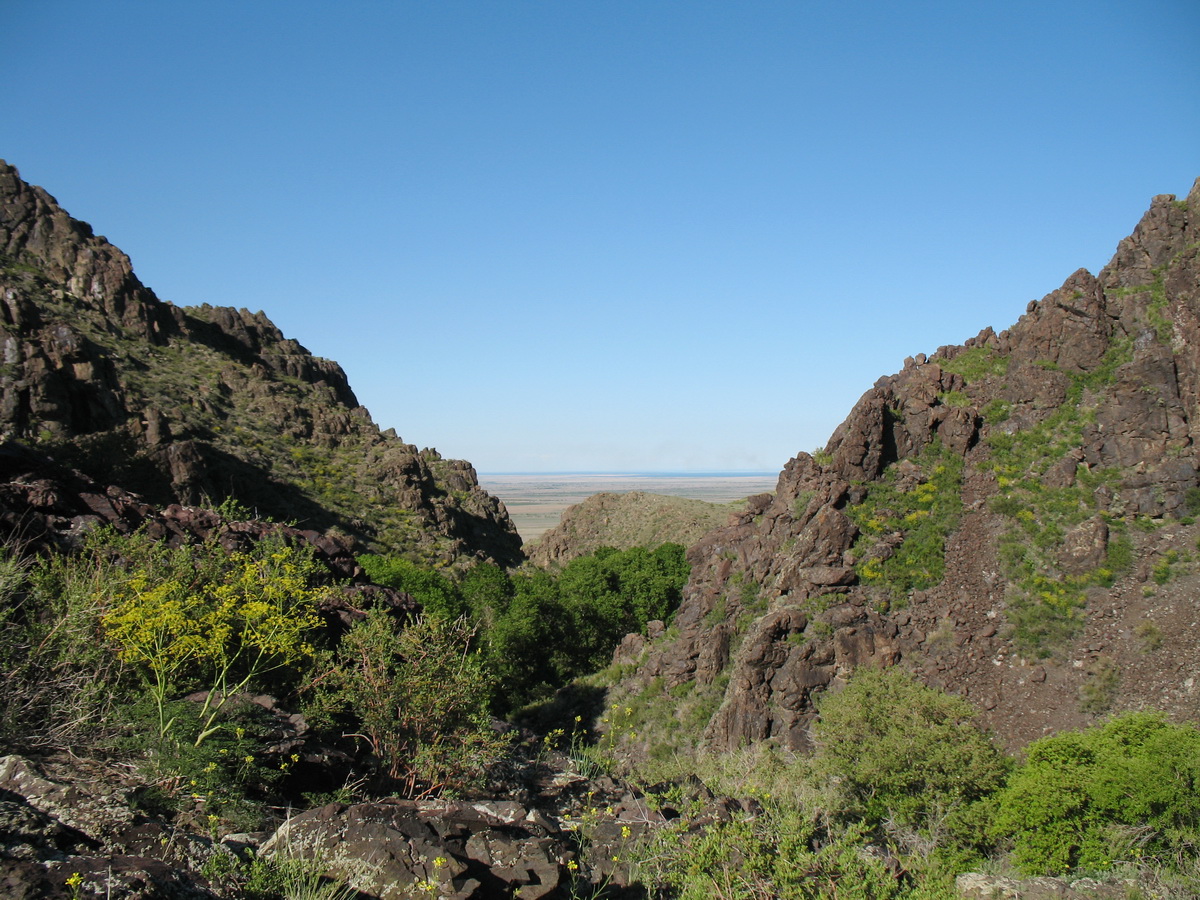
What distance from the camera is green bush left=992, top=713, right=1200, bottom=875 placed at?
12.5m

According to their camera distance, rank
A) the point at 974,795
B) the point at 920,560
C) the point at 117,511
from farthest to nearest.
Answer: the point at 920,560 → the point at 117,511 → the point at 974,795

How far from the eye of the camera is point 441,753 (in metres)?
11.4

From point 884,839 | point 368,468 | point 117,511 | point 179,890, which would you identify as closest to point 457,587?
point 368,468

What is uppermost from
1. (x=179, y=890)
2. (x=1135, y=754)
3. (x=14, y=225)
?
(x=14, y=225)

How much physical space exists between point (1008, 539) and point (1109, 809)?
51.6 feet

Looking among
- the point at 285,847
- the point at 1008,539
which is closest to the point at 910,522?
the point at 1008,539

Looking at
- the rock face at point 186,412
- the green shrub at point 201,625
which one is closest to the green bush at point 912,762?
the green shrub at point 201,625

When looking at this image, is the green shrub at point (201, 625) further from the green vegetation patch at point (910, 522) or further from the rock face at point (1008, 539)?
the green vegetation patch at point (910, 522)

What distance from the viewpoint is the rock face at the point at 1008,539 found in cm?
2302

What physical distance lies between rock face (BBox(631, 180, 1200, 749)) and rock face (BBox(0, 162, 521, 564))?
1089 inches

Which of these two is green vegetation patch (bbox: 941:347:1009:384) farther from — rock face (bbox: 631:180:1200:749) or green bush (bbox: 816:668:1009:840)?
green bush (bbox: 816:668:1009:840)

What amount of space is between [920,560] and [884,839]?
657 inches

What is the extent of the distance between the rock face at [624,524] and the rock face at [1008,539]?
3327 centimetres

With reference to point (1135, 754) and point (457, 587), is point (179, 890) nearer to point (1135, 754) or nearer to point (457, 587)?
point (1135, 754)
